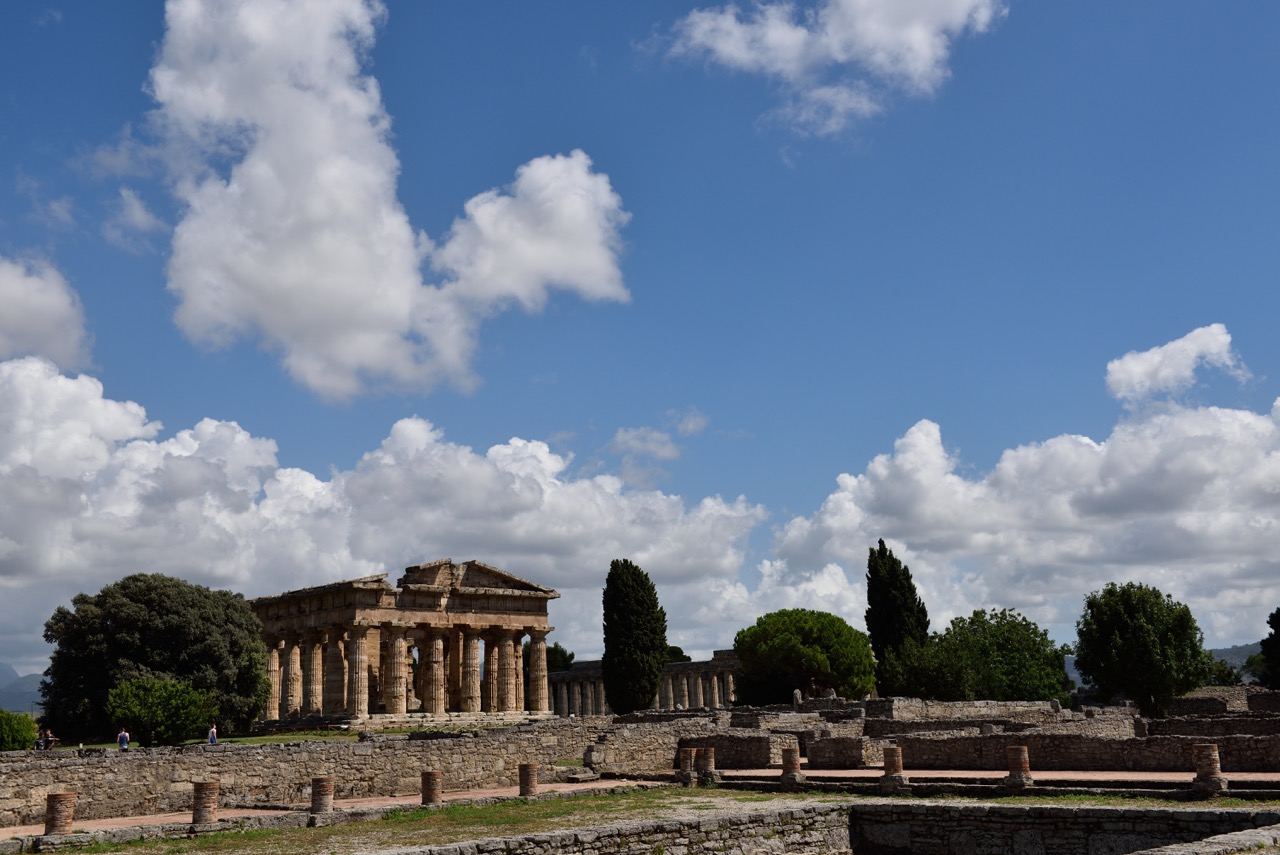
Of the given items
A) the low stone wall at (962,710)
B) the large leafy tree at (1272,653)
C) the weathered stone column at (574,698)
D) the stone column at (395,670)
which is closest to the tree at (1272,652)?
the large leafy tree at (1272,653)

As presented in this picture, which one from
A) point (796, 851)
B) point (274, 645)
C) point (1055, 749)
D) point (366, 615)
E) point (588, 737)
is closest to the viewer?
point (796, 851)

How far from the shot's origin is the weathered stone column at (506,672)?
65.8 m

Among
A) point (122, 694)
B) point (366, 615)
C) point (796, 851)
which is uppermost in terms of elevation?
point (366, 615)

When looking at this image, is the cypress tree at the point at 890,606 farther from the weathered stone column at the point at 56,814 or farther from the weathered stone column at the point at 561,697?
the weathered stone column at the point at 56,814

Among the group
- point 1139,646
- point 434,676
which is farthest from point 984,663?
point 434,676

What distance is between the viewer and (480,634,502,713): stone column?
66.3 metres

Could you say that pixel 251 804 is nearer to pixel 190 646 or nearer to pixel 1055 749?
pixel 1055 749

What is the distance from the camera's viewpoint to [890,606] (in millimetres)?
69500

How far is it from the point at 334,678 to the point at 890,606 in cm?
3402

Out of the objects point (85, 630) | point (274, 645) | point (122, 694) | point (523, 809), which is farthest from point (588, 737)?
point (274, 645)

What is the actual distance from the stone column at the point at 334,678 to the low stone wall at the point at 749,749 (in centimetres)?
3514

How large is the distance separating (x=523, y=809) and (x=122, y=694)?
68.8 ft

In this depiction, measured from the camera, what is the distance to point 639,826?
1659 centimetres

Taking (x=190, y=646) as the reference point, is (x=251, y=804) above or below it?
below
